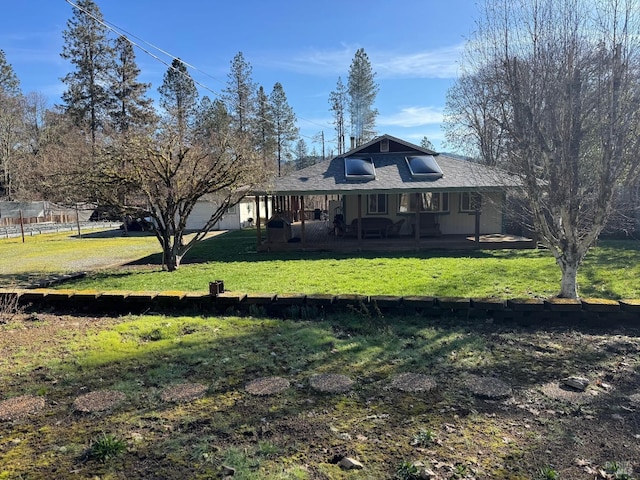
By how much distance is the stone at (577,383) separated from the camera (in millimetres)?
3024

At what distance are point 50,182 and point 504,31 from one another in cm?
984

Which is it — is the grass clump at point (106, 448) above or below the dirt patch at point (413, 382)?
above

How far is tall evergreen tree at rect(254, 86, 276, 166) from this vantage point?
38688 mm

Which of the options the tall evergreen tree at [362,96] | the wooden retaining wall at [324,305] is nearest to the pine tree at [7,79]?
the tall evergreen tree at [362,96]

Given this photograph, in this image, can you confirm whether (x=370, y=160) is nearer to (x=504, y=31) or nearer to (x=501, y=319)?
(x=504, y=31)

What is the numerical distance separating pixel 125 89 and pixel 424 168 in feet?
94.0

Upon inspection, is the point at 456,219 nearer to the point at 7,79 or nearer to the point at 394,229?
the point at 394,229

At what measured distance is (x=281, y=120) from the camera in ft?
139

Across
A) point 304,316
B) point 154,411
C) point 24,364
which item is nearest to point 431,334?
point 304,316

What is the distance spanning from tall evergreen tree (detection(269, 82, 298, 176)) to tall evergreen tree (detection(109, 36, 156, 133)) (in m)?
12.8

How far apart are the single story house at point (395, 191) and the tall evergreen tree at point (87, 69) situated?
81.8 ft

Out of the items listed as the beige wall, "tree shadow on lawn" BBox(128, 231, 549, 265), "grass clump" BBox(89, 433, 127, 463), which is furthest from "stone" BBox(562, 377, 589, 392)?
the beige wall

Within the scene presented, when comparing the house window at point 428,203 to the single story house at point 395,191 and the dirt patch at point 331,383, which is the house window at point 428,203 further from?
the dirt patch at point 331,383

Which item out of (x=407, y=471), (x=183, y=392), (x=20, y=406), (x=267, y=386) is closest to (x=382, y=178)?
(x=267, y=386)
